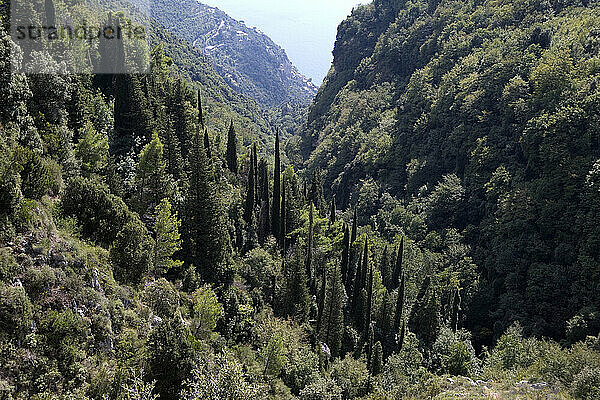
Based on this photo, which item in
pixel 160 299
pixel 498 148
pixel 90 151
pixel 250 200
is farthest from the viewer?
pixel 498 148

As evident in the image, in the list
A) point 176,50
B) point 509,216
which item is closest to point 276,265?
point 509,216

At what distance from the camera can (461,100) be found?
102688mm

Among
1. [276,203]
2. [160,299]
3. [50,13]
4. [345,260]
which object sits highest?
[50,13]

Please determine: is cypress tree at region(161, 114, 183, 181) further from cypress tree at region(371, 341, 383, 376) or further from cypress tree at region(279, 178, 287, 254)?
cypress tree at region(371, 341, 383, 376)

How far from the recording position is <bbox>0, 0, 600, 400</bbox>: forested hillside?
22391 millimetres

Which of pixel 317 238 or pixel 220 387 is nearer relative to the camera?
pixel 220 387

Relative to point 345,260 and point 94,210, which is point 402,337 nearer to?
point 345,260

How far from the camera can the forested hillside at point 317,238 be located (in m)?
22.4

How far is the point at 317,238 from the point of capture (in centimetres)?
6912

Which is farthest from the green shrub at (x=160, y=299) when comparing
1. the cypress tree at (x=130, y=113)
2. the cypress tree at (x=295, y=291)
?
the cypress tree at (x=295, y=291)

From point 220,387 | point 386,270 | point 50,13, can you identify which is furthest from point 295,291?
point 50,13

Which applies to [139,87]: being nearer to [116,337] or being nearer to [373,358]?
[116,337]

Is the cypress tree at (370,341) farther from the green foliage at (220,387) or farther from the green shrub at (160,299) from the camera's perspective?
the green foliage at (220,387)

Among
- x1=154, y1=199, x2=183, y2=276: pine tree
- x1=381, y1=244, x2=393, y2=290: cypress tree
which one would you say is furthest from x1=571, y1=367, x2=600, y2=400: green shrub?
x1=381, y1=244, x2=393, y2=290: cypress tree
